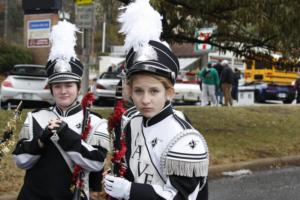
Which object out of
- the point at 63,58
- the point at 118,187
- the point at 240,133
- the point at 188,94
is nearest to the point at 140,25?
the point at 118,187

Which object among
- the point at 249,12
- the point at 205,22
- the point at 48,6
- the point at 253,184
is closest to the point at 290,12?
the point at 249,12

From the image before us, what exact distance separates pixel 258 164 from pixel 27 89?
8143 mm

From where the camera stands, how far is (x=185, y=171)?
2.44 m

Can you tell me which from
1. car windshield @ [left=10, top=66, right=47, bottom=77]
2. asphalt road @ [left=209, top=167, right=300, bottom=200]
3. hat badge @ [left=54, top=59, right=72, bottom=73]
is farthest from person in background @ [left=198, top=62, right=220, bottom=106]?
hat badge @ [left=54, top=59, right=72, bottom=73]

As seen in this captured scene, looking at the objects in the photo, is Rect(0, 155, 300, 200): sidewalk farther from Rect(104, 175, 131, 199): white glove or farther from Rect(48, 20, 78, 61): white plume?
Rect(104, 175, 131, 199): white glove

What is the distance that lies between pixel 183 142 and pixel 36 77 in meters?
13.6

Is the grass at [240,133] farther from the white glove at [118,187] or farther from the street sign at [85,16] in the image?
the white glove at [118,187]

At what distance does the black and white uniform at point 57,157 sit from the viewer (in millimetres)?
3201

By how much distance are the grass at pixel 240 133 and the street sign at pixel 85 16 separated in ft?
6.67

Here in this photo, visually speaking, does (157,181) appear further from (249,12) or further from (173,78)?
(249,12)

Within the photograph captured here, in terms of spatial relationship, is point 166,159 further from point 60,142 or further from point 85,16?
point 85,16

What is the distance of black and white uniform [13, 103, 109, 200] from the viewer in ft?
10.5

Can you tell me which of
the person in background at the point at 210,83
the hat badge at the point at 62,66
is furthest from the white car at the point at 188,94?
the hat badge at the point at 62,66

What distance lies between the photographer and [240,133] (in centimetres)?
1130
